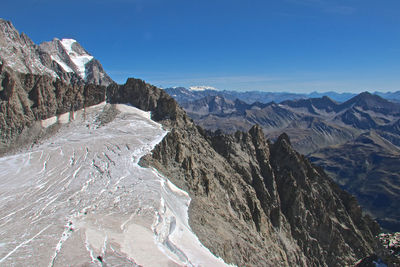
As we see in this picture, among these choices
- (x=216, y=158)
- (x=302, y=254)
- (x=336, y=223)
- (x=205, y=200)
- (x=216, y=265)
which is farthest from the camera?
(x=336, y=223)

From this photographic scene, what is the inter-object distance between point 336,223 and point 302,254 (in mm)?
12973

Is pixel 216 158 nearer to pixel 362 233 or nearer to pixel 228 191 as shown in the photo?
pixel 228 191

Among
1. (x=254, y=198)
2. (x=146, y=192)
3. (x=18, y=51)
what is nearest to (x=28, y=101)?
(x=146, y=192)

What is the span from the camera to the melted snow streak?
15891mm

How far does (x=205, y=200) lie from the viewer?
32.0 m

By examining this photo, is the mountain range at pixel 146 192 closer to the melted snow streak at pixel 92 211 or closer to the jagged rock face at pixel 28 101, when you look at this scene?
the melted snow streak at pixel 92 211

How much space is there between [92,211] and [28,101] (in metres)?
40.9

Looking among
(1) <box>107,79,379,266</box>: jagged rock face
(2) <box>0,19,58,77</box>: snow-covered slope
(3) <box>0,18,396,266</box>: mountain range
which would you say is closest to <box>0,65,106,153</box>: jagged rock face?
(3) <box>0,18,396,266</box>: mountain range

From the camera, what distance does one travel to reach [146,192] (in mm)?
24688

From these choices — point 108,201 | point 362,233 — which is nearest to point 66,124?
point 108,201

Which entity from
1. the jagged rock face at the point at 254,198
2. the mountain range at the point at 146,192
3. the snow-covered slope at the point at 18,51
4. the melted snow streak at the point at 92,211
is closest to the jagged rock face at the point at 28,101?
the mountain range at the point at 146,192

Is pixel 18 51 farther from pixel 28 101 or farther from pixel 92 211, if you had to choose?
pixel 92 211

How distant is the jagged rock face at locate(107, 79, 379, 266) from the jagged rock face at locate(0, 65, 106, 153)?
457 inches

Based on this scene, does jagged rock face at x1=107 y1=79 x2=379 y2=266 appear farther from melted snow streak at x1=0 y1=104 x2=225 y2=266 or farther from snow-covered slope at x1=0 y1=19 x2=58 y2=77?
snow-covered slope at x1=0 y1=19 x2=58 y2=77
